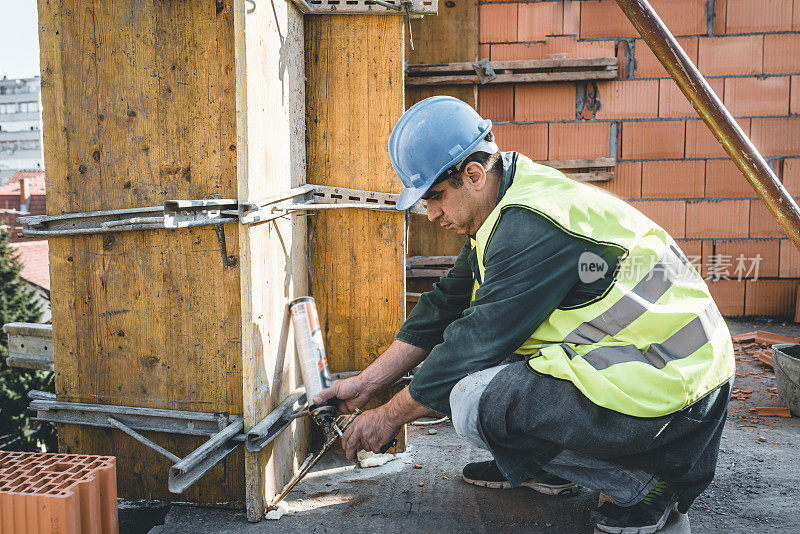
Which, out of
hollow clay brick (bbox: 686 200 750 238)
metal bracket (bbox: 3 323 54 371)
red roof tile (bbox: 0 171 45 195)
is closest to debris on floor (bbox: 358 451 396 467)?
metal bracket (bbox: 3 323 54 371)

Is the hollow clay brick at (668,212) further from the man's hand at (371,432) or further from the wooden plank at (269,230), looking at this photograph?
the man's hand at (371,432)

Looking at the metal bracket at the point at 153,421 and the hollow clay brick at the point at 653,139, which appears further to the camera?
the hollow clay brick at the point at 653,139

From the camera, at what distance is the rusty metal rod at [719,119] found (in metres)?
2.87

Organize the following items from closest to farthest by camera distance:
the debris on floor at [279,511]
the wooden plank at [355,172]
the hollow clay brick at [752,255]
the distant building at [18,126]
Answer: the debris on floor at [279,511]
the wooden plank at [355,172]
the hollow clay brick at [752,255]
the distant building at [18,126]

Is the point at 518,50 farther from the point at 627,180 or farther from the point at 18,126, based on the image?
the point at 18,126

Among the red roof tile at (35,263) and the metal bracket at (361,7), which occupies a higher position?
the metal bracket at (361,7)

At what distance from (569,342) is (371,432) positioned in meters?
0.81

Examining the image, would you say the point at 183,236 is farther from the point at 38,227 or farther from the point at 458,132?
the point at 458,132

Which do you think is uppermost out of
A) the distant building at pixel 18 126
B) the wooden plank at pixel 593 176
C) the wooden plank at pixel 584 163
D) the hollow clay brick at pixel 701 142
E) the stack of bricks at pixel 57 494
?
the distant building at pixel 18 126

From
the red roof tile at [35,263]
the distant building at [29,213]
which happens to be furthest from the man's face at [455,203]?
the red roof tile at [35,263]

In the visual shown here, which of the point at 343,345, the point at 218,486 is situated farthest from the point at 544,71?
the point at 218,486

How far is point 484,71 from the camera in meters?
5.89

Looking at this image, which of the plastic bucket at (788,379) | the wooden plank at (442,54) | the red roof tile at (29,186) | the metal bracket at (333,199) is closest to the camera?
the metal bracket at (333,199)

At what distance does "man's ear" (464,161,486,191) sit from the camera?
7.45ft
